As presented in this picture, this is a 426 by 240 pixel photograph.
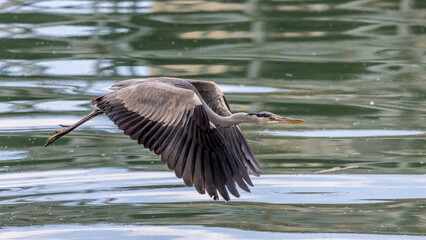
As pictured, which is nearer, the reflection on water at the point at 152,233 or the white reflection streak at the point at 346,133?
the reflection on water at the point at 152,233

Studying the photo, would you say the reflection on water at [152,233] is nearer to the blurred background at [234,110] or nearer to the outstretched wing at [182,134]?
the blurred background at [234,110]

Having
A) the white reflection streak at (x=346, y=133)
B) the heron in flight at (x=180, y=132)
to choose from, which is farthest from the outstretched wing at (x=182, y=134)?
the white reflection streak at (x=346, y=133)

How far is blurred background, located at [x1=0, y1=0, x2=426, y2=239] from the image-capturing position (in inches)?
328

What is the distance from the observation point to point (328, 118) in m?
11.5

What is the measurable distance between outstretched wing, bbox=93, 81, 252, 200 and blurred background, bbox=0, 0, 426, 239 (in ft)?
1.45

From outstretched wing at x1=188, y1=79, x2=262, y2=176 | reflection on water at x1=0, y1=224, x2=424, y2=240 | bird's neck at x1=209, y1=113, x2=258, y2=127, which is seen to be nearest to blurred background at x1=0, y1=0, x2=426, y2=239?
reflection on water at x1=0, y1=224, x2=424, y2=240

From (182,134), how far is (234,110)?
366 cm

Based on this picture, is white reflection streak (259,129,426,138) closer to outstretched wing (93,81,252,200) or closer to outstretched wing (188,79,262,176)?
outstretched wing (188,79,262,176)

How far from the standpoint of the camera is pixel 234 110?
38.0ft

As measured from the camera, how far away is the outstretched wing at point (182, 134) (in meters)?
7.81

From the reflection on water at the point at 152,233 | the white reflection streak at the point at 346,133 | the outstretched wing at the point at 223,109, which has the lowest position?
the white reflection streak at the point at 346,133

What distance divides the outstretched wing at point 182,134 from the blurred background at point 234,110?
441 millimetres

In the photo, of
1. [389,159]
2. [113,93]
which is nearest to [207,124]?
[113,93]

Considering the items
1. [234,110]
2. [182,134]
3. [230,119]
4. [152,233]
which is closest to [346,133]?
[234,110]
